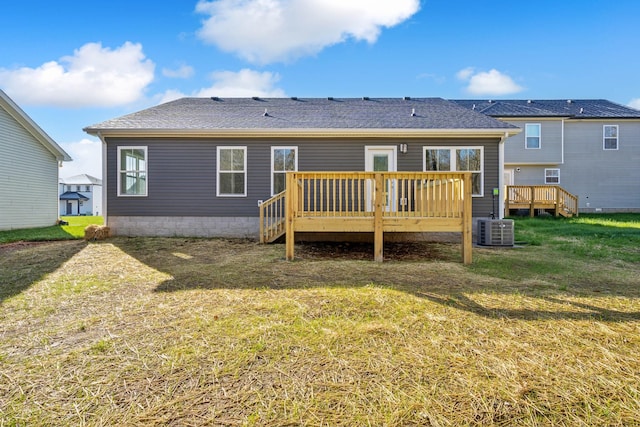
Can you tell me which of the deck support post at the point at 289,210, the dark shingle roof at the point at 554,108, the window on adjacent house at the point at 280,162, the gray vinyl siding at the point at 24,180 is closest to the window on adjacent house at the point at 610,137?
the dark shingle roof at the point at 554,108

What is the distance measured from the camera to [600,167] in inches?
679

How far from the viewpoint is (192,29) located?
39.7ft

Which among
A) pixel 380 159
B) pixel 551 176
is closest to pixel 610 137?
pixel 551 176

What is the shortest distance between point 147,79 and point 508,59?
52.0ft

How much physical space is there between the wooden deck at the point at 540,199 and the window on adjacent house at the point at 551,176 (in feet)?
6.78

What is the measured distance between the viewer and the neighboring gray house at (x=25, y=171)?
38.6 feet

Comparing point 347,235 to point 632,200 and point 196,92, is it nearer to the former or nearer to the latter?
point 196,92

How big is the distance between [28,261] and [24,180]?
9.30m

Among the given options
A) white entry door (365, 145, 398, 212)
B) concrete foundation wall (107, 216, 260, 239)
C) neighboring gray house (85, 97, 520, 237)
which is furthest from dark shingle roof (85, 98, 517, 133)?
concrete foundation wall (107, 216, 260, 239)

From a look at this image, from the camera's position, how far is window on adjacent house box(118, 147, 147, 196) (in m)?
9.12

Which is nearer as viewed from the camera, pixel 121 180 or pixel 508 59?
pixel 121 180

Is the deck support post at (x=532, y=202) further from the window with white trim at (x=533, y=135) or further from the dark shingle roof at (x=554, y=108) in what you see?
the dark shingle roof at (x=554, y=108)

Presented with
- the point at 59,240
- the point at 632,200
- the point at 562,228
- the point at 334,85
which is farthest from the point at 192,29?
the point at 632,200

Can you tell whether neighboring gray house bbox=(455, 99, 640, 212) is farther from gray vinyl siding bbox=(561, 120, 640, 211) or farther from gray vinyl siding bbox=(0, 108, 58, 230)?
gray vinyl siding bbox=(0, 108, 58, 230)
